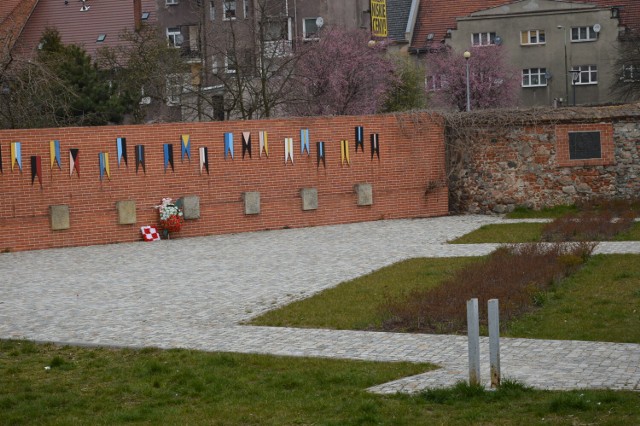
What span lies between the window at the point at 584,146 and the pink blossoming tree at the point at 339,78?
13848 millimetres

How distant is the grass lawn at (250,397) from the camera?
916 cm

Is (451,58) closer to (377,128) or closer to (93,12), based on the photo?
(93,12)

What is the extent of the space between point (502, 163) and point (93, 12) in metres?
42.2

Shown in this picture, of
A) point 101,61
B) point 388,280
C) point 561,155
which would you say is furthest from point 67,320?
point 101,61

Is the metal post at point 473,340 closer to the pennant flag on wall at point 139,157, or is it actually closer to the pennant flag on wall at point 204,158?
the pennant flag on wall at point 139,157

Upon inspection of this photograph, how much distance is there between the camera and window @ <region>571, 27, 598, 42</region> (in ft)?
213

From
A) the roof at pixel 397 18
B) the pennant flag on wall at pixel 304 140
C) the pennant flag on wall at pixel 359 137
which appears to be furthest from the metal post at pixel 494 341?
the roof at pixel 397 18

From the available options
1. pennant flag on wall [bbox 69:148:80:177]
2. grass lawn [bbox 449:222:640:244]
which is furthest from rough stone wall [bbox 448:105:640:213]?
pennant flag on wall [bbox 69:148:80:177]

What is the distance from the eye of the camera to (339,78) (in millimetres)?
45312

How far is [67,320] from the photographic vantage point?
1515cm

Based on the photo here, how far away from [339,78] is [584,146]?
16438 mm

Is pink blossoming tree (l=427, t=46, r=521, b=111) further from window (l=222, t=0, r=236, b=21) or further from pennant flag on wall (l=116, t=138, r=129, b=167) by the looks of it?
pennant flag on wall (l=116, t=138, r=129, b=167)

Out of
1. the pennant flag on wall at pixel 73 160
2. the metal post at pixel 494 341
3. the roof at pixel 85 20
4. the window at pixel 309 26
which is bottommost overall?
the metal post at pixel 494 341

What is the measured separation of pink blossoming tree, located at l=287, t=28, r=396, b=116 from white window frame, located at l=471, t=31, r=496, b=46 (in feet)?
55.6
